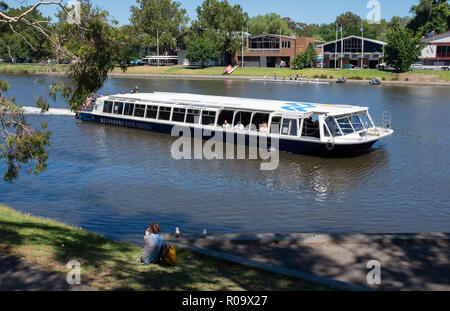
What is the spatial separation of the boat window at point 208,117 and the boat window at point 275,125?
16.1ft

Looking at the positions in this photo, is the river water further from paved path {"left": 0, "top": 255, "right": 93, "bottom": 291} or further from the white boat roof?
paved path {"left": 0, "top": 255, "right": 93, "bottom": 291}

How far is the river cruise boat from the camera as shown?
29181 mm

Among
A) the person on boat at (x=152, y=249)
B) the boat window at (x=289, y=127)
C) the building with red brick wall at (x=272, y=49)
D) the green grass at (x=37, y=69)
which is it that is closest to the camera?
the person on boat at (x=152, y=249)

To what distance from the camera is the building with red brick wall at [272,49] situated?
119 metres

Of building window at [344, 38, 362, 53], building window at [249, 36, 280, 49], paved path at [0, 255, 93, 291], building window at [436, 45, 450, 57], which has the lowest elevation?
paved path at [0, 255, 93, 291]

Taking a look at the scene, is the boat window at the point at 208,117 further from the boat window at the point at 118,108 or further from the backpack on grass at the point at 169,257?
the backpack on grass at the point at 169,257

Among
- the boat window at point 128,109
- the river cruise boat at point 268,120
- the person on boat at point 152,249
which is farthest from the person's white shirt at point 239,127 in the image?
the person on boat at point 152,249

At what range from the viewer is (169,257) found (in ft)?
39.8

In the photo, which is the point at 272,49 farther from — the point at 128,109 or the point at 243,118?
the point at 243,118

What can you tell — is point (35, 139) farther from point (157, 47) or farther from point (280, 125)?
point (157, 47)

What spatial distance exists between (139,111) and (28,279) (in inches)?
1195

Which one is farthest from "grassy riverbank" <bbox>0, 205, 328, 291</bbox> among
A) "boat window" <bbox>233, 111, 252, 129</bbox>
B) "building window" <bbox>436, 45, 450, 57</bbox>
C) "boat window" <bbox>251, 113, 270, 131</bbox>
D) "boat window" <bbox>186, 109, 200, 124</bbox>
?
"building window" <bbox>436, 45, 450, 57</bbox>
